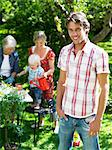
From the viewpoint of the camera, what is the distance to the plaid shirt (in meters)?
3.46

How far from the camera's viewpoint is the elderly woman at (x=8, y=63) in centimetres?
597

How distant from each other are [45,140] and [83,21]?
2.61m

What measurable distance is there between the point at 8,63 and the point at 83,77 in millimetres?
2664

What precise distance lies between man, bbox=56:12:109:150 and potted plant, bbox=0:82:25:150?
124 cm

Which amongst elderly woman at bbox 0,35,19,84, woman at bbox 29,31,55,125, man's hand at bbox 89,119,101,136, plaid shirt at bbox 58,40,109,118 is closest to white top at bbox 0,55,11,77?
elderly woman at bbox 0,35,19,84

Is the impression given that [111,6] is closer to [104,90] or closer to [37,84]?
[37,84]

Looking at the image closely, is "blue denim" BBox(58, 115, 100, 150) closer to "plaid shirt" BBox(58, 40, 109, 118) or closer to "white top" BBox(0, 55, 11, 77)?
"plaid shirt" BBox(58, 40, 109, 118)

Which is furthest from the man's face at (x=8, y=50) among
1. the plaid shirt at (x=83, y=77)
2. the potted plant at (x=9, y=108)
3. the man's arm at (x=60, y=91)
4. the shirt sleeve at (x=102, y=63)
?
Result: the shirt sleeve at (x=102, y=63)

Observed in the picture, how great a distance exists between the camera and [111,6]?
30.4 ft

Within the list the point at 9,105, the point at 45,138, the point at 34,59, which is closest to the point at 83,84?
the point at 9,105

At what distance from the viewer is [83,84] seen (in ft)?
11.6

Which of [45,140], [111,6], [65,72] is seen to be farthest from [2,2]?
[65,72]

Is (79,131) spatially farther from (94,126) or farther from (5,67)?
(5,67)

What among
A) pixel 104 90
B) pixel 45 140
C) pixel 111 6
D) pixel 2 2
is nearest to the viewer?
pixel 104 90
